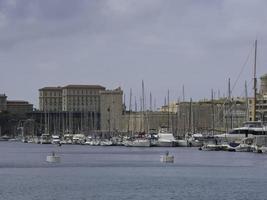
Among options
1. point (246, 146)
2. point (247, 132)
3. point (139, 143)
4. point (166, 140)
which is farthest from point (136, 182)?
point (139, 143)

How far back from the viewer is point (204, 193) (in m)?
66.8

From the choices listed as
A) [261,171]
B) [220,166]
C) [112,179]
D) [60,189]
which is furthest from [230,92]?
[60,189]

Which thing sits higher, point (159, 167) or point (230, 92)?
point (230, 92)

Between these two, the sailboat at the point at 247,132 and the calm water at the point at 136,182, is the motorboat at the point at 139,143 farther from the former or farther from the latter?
the calm water at the point at 136,182

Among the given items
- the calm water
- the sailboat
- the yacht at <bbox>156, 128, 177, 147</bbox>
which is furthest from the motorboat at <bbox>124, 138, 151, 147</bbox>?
the calm water

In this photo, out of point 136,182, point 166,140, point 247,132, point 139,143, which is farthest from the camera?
point 139,143

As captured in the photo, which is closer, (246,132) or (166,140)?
(246,132)

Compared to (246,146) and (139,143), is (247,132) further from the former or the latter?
(139,143)

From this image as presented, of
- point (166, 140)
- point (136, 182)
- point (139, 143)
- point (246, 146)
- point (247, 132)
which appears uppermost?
point (247, 132)

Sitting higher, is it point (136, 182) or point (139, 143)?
point (139, 143)

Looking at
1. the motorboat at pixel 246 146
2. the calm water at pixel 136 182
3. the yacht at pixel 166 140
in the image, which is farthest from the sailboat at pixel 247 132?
Result: the calm water at pixel 136 182

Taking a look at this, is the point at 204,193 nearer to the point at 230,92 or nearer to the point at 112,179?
the point at 112,179

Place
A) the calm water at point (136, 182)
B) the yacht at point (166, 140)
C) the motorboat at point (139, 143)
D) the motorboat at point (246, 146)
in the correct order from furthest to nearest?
the motorboat at point (139, 143) → the yacht at point (166, 140) → the motorboat at point (246, 146) → the calm water at point (136, 182)

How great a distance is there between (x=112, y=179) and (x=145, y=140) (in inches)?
4340
